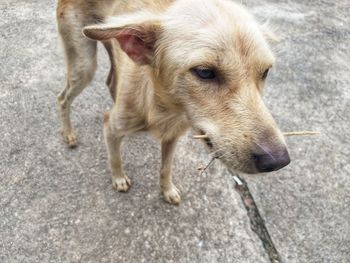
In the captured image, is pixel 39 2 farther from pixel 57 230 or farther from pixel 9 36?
pixel 57 230

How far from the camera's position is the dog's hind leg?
11.9 ft

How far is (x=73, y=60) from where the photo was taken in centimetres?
382

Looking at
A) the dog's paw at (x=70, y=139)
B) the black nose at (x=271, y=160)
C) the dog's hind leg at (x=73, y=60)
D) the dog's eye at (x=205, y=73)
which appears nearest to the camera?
the black nose at (x=271, y=160)

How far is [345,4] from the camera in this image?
6.41m

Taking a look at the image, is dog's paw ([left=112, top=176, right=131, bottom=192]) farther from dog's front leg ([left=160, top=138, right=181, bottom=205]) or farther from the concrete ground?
dog's front leg ([left=160, top=138, right=181, bottom=205])

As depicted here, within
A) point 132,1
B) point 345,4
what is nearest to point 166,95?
point 132,1

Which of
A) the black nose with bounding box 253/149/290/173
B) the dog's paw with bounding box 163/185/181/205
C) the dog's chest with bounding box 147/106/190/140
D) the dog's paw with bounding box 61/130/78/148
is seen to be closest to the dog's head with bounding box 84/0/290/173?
the black nose with bounding box 253/149/290/173

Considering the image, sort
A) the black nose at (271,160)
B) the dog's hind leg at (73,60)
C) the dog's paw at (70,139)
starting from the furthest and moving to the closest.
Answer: the dog's paw at (70,139)
the dog's hind leg at (73,60)
the black nose at (271,160)

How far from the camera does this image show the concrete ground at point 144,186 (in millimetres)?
3455

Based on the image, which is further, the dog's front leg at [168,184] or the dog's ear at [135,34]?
the dog's front leg at [168,184]

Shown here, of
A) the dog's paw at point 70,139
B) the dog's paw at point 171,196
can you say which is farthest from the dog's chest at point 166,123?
the dog's paw at point 70,139

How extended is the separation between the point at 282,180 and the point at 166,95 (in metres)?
1.78

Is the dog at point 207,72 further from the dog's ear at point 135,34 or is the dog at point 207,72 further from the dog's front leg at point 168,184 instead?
the dog's front leg at point 168,184

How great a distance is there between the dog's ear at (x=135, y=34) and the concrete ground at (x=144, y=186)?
151 centimetres
